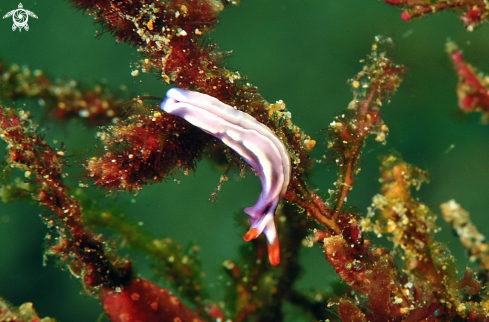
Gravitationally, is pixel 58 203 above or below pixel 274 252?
below

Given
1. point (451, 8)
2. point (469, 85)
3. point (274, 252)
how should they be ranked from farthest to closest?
point (274, 252)
point (451, 8)
point (469, 85)

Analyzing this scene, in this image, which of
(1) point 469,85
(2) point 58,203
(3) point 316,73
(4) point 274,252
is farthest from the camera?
(3) point 316,73

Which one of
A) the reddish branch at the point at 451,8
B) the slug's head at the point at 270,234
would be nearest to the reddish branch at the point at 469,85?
the reddish branch at the point at 451,8

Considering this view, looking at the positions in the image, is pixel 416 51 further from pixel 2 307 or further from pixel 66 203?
pixel 2 307

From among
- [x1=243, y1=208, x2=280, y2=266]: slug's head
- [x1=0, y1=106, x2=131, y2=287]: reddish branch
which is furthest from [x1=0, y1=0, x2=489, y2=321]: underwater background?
[x1=243, y1=208, x2=280, y2=266]: slug's head

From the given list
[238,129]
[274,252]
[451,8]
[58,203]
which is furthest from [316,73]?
[58,203]

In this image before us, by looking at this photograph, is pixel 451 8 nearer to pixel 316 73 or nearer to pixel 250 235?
pixel 250 235

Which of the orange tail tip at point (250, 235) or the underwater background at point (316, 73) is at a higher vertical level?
the underwater background at point (316, 73)

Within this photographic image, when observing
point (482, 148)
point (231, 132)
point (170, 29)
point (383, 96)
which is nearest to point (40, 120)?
point (170, 29)

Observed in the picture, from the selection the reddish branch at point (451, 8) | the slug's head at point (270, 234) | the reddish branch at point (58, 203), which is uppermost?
the reddish branch at point (451, 8)

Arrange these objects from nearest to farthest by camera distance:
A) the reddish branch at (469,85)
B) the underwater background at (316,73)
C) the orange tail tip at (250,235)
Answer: the reddish branch at (469,85), the orange tail tip at (250,235), the underwater background at (316,73)

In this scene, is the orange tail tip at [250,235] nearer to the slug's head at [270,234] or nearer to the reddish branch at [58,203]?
the slug's head at [270,234]
